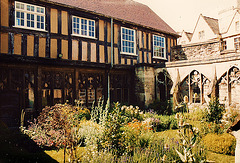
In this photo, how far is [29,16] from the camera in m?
7.90

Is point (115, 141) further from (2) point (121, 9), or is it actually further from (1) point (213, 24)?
(1) point (213, 24)

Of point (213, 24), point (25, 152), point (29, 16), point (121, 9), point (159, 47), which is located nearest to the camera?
point (25, 152)

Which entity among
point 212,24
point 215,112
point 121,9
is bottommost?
point 215,112

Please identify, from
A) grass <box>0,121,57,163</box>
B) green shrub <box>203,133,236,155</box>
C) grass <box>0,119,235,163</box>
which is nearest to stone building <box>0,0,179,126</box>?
grass <box>0,121,57,163</box>

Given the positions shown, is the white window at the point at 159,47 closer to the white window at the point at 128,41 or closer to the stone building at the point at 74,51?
the stone building at the point at 74,51

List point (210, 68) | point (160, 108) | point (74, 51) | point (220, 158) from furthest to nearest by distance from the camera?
point (160, 108), point (74, 51), point (210, 68), point (220, 158)

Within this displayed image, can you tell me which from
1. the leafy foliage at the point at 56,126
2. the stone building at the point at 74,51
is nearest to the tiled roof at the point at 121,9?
the stone building at the point at 74,51

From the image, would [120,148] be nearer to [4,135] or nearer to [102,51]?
[4,135]

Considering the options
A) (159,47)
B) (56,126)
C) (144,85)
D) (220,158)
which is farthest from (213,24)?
(56,126)

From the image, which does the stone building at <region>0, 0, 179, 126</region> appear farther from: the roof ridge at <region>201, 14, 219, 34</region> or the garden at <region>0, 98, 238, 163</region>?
the roof ridge at <region>201, 14, 219, 34</region>

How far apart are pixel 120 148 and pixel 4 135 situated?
373 centimetres

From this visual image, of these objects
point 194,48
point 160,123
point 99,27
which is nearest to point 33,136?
point 160,123

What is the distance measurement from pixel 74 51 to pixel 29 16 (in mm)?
2419

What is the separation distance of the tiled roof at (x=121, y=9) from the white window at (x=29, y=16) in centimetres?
97
